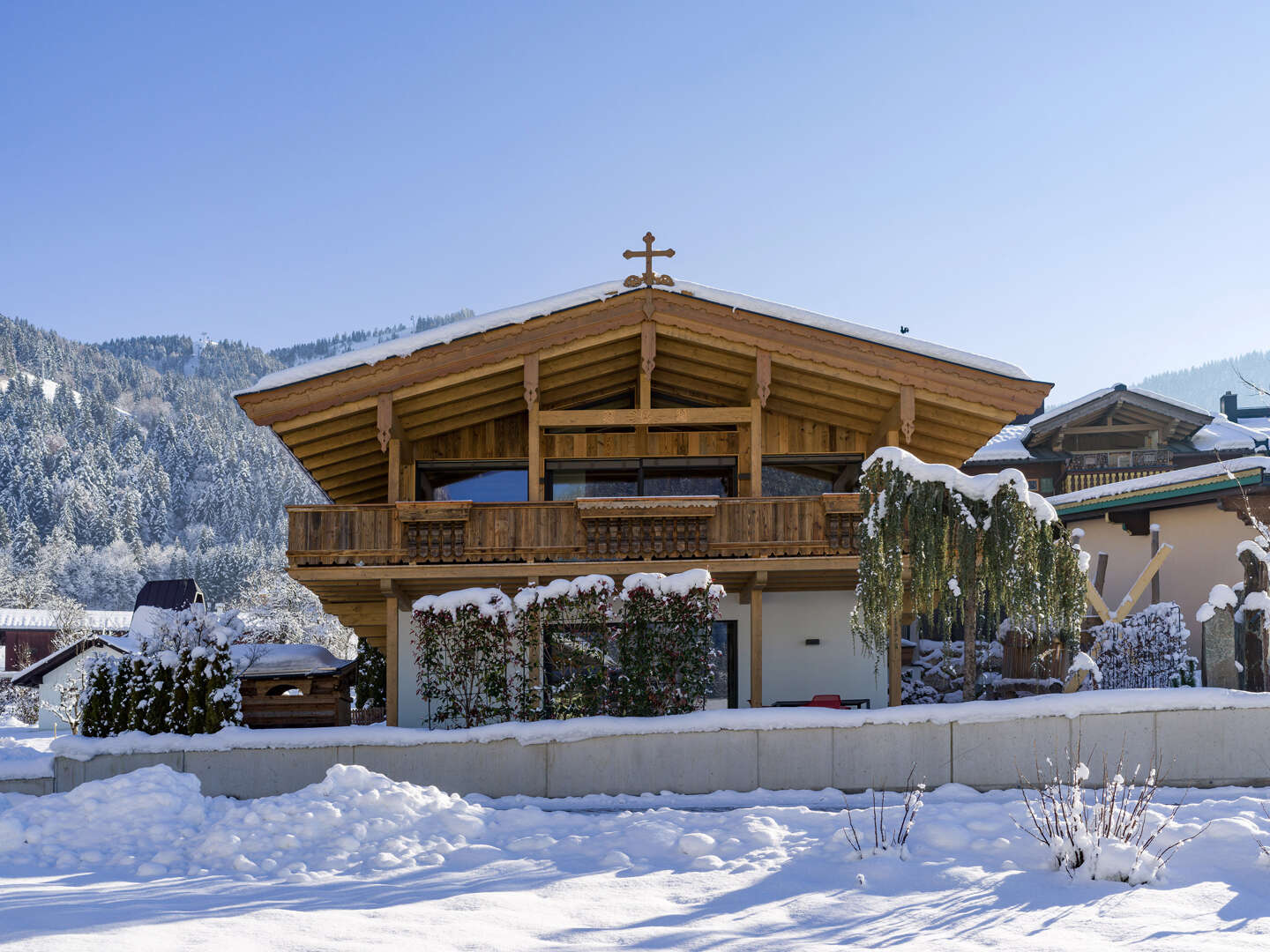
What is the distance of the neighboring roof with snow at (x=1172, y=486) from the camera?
17.5 meters

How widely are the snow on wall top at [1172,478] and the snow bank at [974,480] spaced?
16.4 ft

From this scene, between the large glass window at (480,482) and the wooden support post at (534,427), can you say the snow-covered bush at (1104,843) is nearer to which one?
the wooden support post at (534,427)

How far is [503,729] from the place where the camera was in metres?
12.8

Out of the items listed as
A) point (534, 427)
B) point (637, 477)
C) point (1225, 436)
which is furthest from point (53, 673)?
point (1225, 436)

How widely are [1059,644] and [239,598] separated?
75.2 meters

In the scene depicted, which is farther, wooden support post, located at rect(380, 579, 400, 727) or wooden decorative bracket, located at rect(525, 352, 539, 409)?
wooden decorative bracket, located at rect(525, 352, 539, 409)

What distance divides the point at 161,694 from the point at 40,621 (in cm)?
5953


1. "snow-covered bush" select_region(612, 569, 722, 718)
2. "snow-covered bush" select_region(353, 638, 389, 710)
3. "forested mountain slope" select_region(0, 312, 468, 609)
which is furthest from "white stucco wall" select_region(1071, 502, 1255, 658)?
"forested mountain slope" select_region(0, 312, 468, 609)

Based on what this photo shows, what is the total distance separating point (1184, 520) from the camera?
2006 cm

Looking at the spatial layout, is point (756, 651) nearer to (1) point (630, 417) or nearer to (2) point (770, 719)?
(1) point (630, 417)

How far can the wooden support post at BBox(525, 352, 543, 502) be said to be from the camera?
1720 centimetres

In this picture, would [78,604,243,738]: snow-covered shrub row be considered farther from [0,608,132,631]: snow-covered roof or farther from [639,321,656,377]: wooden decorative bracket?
[0,608,132,631]: snow-covered roof

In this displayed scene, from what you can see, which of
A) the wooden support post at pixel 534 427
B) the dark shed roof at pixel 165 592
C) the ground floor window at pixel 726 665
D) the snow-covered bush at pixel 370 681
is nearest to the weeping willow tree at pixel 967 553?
the ground floor window at pixel 726 665

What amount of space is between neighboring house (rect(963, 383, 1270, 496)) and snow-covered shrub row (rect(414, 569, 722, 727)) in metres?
17.5
